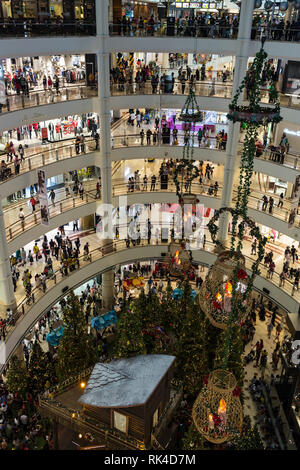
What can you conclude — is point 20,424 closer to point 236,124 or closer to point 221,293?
point 221,293

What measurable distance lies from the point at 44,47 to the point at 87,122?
7.97 metres

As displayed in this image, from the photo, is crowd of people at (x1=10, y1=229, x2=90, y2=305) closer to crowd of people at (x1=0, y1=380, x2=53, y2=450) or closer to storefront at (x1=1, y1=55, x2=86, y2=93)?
crowd of people at (x1=0, y1=380, x2=53, y2=450)

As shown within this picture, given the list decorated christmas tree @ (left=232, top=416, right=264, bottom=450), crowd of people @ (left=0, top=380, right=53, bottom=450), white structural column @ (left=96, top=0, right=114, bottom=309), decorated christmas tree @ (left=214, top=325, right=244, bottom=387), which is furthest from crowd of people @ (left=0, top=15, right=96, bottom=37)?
decorated christmas tree @ (left=232, top=416, right=264, bottom=450)

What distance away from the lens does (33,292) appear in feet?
61.9

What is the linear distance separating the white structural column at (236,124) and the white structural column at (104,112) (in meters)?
6.06

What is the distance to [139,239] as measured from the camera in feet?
77.7

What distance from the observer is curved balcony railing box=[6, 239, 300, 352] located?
17.7 meters

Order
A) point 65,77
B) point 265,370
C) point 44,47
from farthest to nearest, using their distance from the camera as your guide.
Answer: point 65,77 < point 265,370 < point 44,47

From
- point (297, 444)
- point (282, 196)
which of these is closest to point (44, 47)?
point (282, 196)

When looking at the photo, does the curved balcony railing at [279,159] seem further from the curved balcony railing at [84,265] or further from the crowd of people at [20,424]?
the crowd of people at [20,424]

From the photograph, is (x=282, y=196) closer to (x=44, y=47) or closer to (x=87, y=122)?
(x=87, y=122)

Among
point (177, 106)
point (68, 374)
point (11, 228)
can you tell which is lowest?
point (68, 374)

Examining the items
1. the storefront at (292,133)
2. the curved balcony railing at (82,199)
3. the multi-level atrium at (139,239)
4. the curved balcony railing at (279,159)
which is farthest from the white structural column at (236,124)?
the storefront at (292,133)

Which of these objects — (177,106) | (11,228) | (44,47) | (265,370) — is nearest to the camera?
(44,47)
